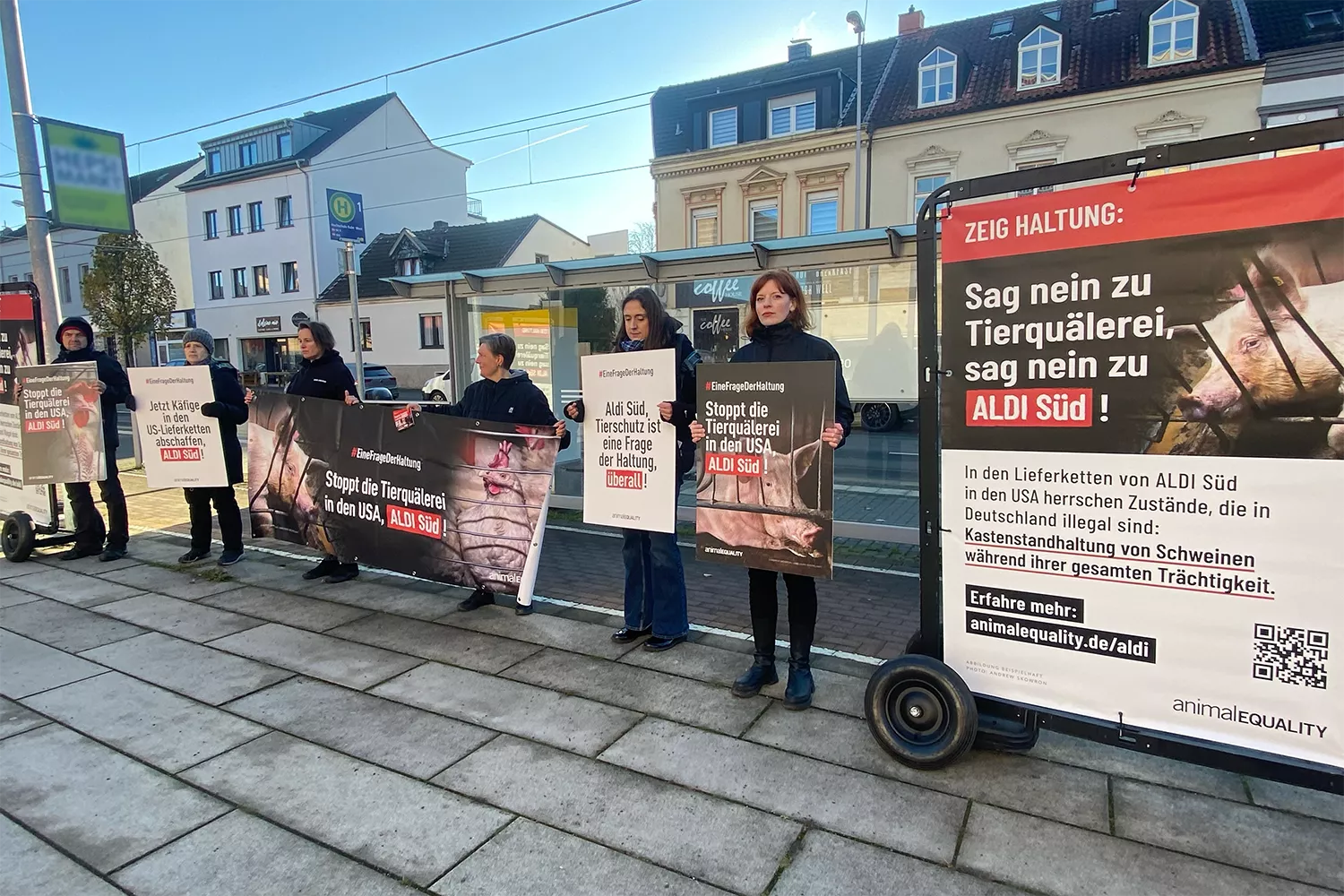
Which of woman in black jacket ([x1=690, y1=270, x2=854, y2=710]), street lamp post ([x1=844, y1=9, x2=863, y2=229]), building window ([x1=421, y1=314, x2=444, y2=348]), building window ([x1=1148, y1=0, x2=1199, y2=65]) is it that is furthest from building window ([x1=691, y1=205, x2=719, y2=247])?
woman in black jacket ([x1=690, y1=270, x2=854, y2=710])

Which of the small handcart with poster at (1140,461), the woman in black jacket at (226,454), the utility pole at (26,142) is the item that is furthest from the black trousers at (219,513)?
the small handcart with poster at (1140,461)

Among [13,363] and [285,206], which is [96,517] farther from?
[285,206]

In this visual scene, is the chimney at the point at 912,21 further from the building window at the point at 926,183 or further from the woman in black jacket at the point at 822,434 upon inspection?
the woman in black jacket at the point at 822,434

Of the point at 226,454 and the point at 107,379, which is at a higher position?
the point at 107,379

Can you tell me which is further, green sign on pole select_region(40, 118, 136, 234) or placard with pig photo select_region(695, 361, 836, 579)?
green sign on pole select_region(40, 118, 136, 234)

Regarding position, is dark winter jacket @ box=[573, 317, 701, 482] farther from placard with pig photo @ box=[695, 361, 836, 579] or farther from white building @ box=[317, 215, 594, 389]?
white building @ box=[317, 215, 594, 389]

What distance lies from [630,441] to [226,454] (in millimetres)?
3706

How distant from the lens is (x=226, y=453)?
587 centimetres

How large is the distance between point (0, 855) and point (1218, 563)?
4.17 meters

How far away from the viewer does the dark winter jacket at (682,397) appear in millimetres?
3953

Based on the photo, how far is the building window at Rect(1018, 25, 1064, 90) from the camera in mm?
22562

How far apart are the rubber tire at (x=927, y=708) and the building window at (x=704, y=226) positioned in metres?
26.2

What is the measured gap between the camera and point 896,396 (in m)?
7.09

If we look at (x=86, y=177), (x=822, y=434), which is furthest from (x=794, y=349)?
(x=86, y=177)
